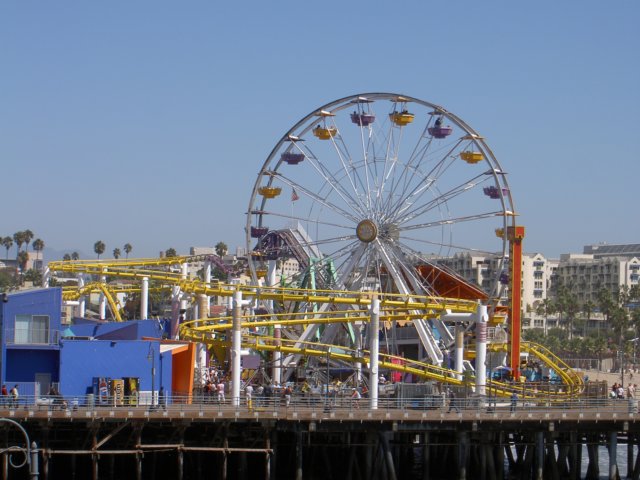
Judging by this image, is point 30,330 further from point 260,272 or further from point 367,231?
point 260,272

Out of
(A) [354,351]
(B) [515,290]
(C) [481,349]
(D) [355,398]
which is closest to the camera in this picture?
(D) [355,398]

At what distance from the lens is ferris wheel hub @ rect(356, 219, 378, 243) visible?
87812mm

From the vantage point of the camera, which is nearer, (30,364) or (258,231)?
(30,364)

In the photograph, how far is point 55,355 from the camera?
66.3 metres

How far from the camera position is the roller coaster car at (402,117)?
289 feet

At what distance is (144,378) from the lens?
68.2 metres

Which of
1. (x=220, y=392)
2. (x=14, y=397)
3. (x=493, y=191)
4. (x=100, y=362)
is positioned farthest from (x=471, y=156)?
(x=14, y=397)

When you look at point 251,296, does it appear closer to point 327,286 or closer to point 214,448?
point 327,286

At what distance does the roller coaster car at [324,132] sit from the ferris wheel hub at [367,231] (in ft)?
19.9

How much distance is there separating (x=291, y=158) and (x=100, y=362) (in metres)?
28.1

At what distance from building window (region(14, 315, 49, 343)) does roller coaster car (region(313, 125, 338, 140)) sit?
28285 millimetres

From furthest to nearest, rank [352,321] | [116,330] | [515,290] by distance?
[515,290] < [116,330] < [352,321]

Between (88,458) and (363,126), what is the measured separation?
33.3 meters

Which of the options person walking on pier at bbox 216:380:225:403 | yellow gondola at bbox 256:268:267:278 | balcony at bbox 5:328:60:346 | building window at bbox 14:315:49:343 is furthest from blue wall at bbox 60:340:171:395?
yellow gondola at bbox 256:268:267:278
